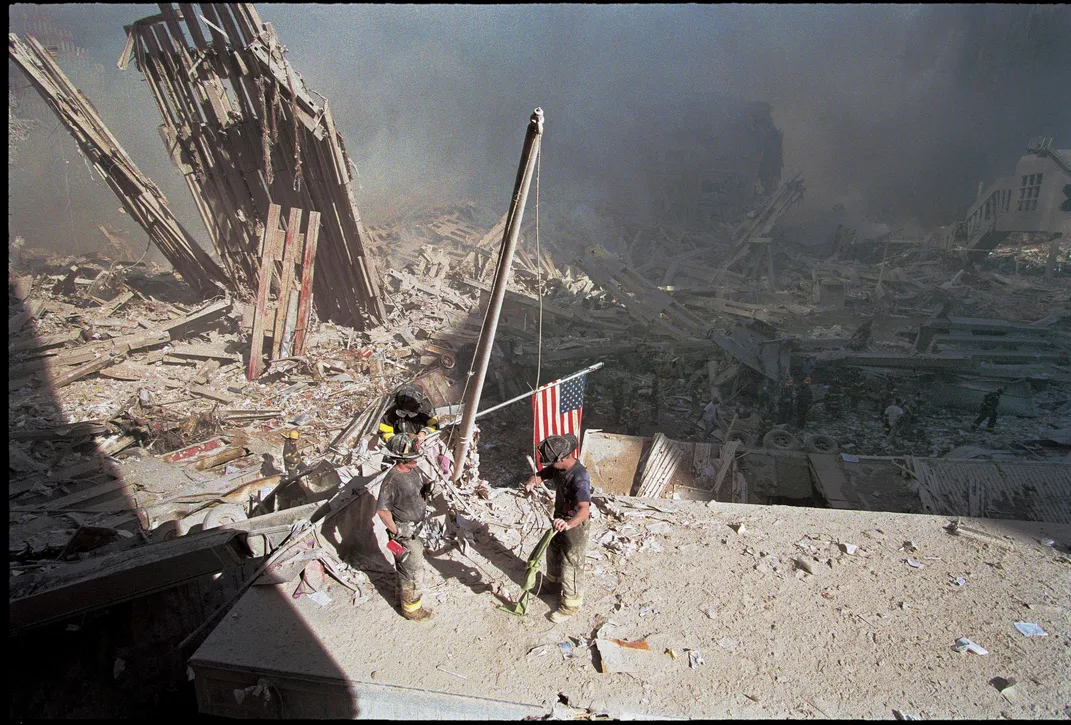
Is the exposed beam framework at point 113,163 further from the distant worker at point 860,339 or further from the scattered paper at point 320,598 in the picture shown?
the distant worker at point 860,339

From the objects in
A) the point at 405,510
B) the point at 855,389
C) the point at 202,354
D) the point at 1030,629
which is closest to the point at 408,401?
the point at 405,510

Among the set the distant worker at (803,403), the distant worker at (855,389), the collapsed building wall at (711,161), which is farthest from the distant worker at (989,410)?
the collapsed building wall at (711,161)

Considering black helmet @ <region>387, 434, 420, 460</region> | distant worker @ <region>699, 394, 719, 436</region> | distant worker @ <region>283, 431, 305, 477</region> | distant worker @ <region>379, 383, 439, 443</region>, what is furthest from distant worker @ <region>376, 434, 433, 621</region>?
distant worker @ <region>699, 394, 719, 436</region>

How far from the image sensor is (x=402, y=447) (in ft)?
11.2

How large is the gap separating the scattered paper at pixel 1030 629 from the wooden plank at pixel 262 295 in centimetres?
1087

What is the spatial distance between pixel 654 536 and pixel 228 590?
3.66 meters

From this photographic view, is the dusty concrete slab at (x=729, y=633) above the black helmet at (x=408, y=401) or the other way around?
the other way around

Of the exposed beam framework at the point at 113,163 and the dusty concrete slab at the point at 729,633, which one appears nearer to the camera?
the dusty concrete slab at the point at 729,633

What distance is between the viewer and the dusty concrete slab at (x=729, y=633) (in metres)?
3.12

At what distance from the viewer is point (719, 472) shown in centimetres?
638

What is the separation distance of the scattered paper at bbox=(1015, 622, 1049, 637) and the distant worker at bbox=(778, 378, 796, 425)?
6.10m

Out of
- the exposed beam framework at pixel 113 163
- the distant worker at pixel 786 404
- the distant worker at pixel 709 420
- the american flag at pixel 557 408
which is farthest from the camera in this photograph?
the exposed beam framework at pixel 113 163

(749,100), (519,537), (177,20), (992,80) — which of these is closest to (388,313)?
(177,20)

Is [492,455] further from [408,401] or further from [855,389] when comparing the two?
[855,389]
